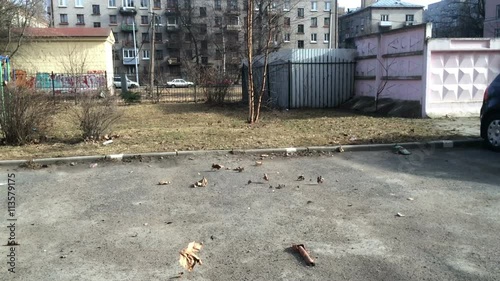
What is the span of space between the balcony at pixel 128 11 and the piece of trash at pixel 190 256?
83090mm

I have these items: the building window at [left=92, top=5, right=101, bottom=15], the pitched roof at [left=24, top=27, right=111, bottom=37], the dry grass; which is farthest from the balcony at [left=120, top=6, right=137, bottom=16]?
the dry grass

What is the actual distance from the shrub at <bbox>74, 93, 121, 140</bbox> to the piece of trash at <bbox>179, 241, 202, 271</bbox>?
6.48 meters

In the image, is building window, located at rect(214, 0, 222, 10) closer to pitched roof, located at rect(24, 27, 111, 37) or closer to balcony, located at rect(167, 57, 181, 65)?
balcony, located at rect(167, 57, 181, 65)

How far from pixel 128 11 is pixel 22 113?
76603 mm

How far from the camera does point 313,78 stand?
60.9 ft

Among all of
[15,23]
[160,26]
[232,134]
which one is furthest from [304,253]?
[160,26]

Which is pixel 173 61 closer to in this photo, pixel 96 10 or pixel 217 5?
pixel 217 5

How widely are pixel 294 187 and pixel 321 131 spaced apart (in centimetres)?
522

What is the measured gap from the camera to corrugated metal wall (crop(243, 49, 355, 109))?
18.4m

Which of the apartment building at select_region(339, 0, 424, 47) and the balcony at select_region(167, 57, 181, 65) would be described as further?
the apartment building at select_region(339, 0, 424, 47)

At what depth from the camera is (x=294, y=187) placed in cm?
659

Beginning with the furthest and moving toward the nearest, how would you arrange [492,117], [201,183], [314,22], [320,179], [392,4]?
[392,4] < [314,22] < [492,117] < [320,179] < [201,183]

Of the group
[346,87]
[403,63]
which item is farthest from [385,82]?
[346,87]

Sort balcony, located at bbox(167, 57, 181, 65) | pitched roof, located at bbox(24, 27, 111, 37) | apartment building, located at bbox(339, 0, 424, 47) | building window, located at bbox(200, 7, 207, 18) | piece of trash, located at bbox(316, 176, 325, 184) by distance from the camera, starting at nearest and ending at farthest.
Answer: piece of trash, located at bbox(316, 176, 325, 184) → pitched roof, located at bbox(24, 27, 111, 37) → building window, located at bbox(200, 7, 207, 18) → balcony, located at bbox(167, 57, 181, 65) → apartment building, located at bbox(339, 0, 424, 47)
